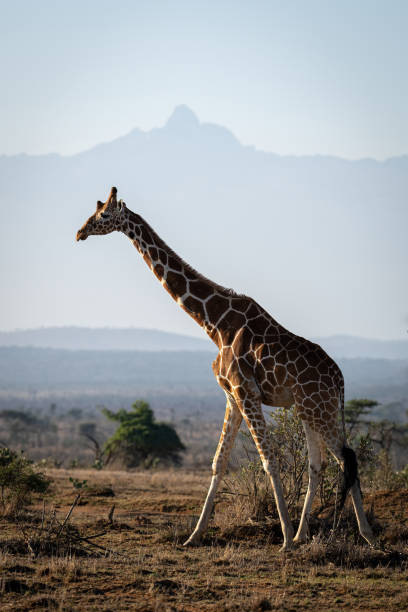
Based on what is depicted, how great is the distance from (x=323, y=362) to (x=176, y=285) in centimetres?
242

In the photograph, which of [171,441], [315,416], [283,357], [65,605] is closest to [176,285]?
[283,357]

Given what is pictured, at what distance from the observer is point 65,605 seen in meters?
6.89

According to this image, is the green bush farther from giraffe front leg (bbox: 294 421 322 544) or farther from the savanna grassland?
giraffe front leg (bbox: 294 421 322 544)

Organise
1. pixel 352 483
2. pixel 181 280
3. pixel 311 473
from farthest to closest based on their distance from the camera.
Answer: pixel 181 280 < pixel 311 473 < pixel 352 483

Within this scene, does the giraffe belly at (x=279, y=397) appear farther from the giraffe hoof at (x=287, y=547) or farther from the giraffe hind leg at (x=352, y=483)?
the giraffe hoof at (x=287, y=547)

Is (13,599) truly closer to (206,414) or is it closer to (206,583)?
(206,583)

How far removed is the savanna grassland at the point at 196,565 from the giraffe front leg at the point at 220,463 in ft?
0.92

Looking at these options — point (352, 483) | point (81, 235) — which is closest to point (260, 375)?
point (352, 483)

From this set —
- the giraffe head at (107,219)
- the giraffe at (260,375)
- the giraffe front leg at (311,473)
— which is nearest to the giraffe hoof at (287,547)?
the giraffe at (260,375)

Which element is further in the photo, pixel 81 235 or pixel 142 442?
pixel 142 442

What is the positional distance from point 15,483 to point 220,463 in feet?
15.3

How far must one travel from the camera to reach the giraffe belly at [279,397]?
31.7ft

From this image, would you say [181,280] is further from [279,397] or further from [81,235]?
[279,397]

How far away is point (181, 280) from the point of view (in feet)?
34.8
